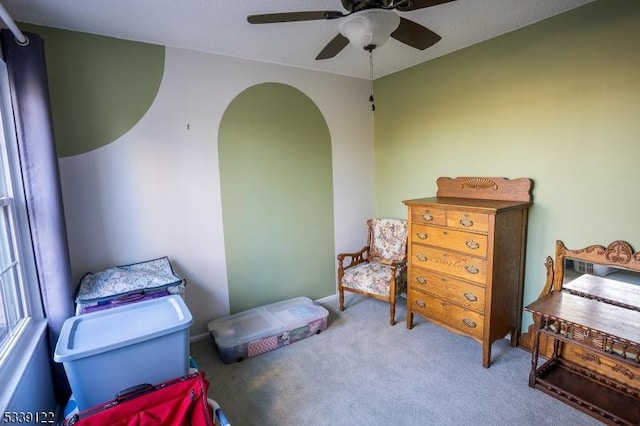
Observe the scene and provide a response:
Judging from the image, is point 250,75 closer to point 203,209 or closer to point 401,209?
point 203,209

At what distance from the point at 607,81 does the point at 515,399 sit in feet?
6.73

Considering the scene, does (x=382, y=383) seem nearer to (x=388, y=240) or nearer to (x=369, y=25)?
(x=388, y=240)

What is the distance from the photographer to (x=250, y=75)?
2.94 m

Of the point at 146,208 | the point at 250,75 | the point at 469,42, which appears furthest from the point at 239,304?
A: the point at 469,42

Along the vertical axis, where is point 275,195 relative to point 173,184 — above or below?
below

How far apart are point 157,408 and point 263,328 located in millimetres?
1357

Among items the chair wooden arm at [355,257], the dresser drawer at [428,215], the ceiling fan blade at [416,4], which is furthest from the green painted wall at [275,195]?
the ceiling fan blade at [416,4]

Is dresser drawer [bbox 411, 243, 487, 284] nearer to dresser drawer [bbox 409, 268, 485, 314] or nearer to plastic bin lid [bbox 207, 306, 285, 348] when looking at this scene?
dresser drawer [bbox 409, 268, 485, 314]

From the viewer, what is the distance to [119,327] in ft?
5.58

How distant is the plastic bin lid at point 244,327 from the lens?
2.60 m

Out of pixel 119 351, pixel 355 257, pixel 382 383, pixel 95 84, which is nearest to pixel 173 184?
pixel 95 84

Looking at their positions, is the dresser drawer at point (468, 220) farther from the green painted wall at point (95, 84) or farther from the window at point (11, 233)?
the window at point (11, 233)

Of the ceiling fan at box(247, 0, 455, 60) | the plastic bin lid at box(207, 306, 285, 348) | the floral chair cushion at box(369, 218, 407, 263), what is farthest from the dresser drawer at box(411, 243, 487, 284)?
the ceiling fan at box(247, 0, 455, 60)

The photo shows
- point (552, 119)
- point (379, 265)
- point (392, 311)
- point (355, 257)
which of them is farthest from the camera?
point (355, 257)
